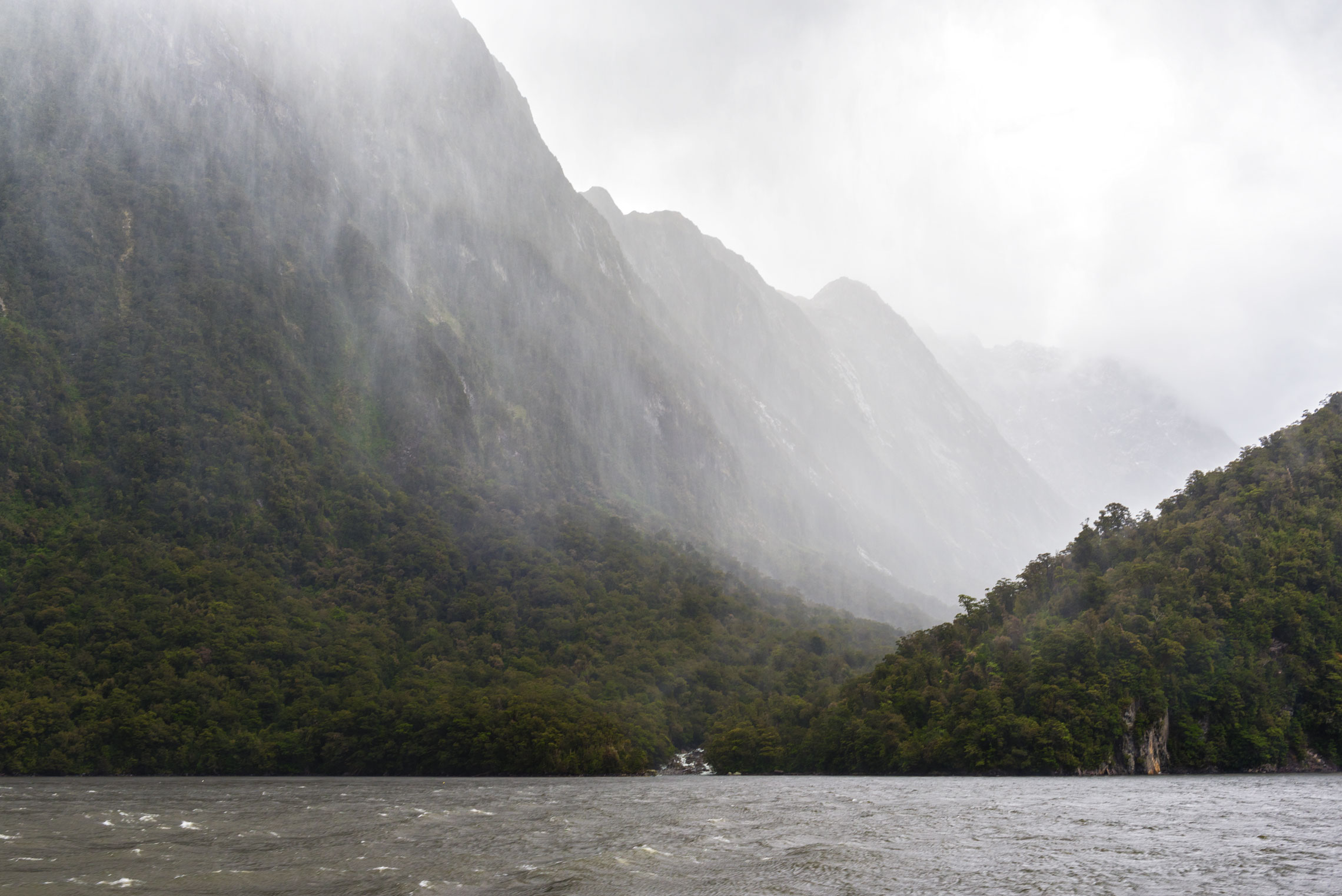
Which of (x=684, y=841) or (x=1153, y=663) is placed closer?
(x=684, y=841)

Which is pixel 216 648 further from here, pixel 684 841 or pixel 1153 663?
pixel 1153 663

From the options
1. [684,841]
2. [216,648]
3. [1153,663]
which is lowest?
[684,841]

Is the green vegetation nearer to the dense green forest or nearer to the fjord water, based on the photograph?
the dense green forest

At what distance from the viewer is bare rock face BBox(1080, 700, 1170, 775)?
11144 centimetres

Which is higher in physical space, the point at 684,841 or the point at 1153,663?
the point at 1153,663

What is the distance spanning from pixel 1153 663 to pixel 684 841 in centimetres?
8783

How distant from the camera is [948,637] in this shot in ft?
524

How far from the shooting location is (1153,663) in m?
117

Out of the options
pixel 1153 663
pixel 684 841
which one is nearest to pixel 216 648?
pixel 684 841

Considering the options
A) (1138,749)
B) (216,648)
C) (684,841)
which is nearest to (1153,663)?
(1138,749)

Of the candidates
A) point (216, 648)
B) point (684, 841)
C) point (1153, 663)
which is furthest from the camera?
point (216, 648)

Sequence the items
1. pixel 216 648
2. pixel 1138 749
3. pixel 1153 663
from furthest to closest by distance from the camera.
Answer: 1. pixel 216 648
2. pixel 1153 663
3. pixel 1138 749

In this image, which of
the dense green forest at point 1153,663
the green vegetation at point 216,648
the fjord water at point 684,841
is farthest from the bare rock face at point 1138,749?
the green vegetation at point 216,648

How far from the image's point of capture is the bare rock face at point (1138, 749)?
366 ft
